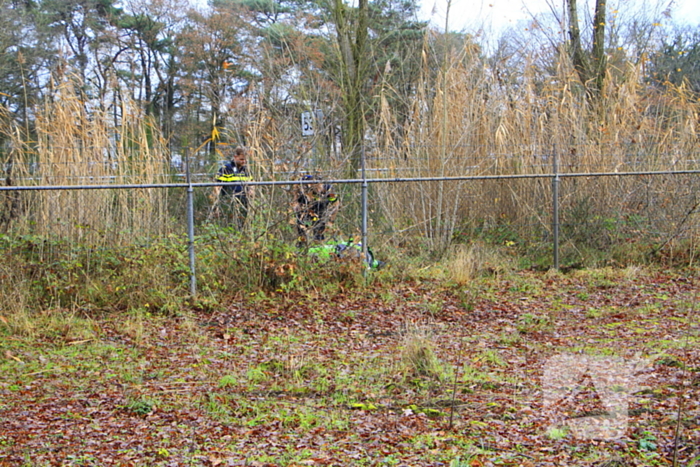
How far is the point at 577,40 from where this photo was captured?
13.8 metres

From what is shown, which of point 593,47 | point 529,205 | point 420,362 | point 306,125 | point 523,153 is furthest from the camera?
Answer: point 593,47

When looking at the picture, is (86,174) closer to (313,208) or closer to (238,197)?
(238,197)

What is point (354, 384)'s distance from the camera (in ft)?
15.3

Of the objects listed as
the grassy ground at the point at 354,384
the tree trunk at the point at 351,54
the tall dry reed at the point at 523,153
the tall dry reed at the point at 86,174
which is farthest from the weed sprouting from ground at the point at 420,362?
the tree trunk at the point at 351,54

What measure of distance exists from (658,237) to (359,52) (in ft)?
25.5

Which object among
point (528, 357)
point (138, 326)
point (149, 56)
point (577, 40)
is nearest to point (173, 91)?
point (149, 56)

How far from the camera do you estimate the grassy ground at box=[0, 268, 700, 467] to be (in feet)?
11.6

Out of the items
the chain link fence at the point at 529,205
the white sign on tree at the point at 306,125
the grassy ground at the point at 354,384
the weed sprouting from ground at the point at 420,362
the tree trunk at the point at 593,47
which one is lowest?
the grassy ground at the point at 354,384

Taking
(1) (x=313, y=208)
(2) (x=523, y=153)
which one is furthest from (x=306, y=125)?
(2) (x=523, y=153)

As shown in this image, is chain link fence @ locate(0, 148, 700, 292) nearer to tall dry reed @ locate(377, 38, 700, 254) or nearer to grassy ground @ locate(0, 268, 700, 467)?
tall dry reed @ locate(377, 38, 700, 254)

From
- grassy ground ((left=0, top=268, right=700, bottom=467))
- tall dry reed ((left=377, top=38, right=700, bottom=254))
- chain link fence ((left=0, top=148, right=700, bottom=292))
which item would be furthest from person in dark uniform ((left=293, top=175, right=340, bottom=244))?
tall dry reed ((left=377, top=38, right=700, bottom=254))

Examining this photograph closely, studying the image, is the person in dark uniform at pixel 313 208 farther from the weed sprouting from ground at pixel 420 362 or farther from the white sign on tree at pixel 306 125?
the weed sprouting from ground at pixel 420 362

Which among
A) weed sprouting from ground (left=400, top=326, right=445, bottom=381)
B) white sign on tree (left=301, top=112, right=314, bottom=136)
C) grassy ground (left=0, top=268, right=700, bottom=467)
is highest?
white sign on tree (left=301, top=112, right=314, bottom=136)

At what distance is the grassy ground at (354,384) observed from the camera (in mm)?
3525
